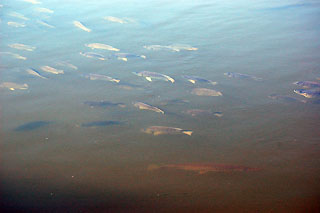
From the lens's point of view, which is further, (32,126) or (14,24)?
(14,24)

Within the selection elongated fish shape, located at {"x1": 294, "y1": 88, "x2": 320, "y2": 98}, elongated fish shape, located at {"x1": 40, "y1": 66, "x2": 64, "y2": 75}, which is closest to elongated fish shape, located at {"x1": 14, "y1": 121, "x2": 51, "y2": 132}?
elongated fish shape, located at {"x1": 40, "y1": 66, "x2": 64, "y2": 75}

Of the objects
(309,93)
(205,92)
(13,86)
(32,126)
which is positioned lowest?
(32,126)

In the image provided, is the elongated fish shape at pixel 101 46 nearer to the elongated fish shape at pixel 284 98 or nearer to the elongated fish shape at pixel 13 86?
the elongated fish shape at pixel 13 86

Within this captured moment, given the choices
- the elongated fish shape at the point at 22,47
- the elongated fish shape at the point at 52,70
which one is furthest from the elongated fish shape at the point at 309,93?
the elongated fish shape at the point at 22,47

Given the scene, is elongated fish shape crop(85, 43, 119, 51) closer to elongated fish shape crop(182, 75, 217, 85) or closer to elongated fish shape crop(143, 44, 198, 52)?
elongated fish shape crop(143, 44, 198, 52)

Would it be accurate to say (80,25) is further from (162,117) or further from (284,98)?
(284,98)

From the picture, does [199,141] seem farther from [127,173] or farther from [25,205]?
[25,205]

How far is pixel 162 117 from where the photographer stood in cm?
591

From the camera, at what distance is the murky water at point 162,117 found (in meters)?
4.13

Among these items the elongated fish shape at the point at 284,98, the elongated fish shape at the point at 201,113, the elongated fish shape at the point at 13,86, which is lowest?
the elongated fish shape at the point at 13,86

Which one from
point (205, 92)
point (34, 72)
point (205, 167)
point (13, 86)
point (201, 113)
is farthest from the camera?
point (34, 72)

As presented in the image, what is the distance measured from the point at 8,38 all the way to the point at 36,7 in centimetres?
348

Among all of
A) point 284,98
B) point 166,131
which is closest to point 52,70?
point 166,131

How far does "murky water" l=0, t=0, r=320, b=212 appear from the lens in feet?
13.5
